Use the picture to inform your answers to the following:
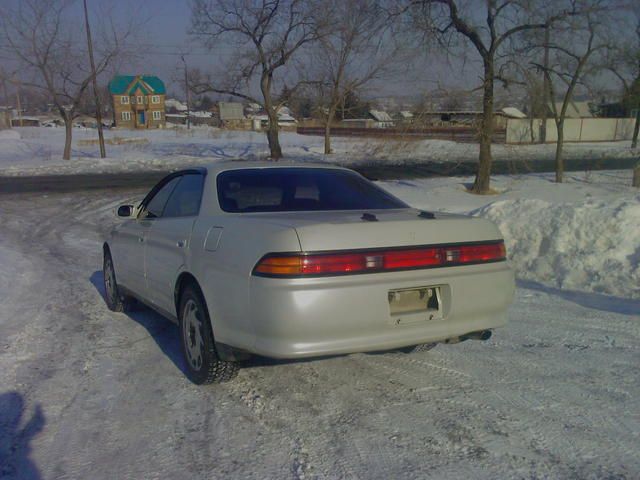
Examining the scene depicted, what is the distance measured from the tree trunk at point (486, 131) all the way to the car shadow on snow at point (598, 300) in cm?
897

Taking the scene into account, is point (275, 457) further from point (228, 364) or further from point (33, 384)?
point (33, 384)

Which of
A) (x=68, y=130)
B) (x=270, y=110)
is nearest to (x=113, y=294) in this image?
(x=270, y=110)

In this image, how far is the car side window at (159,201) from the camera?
16.9 feet

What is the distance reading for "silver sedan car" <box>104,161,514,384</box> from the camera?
3385 mm

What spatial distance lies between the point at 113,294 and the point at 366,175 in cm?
1427

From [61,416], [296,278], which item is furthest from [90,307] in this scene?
[296,278]

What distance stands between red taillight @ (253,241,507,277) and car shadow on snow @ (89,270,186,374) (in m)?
1.50

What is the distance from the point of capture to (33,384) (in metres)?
4.12

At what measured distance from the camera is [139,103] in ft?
276

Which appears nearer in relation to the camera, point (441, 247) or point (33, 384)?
point (441, 247)

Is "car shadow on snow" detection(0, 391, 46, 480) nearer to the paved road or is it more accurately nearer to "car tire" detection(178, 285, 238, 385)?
"car tire" detection(178, 285, 238, 385)

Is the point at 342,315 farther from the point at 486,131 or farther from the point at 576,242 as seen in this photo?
the point at 486,131

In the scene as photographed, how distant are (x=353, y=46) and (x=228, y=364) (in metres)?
24.8

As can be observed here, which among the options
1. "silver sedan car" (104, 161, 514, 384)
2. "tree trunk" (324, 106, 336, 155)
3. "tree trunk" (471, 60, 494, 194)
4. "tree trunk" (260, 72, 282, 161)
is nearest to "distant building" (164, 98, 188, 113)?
"tree trunk" (324, 106, 336, 155)
